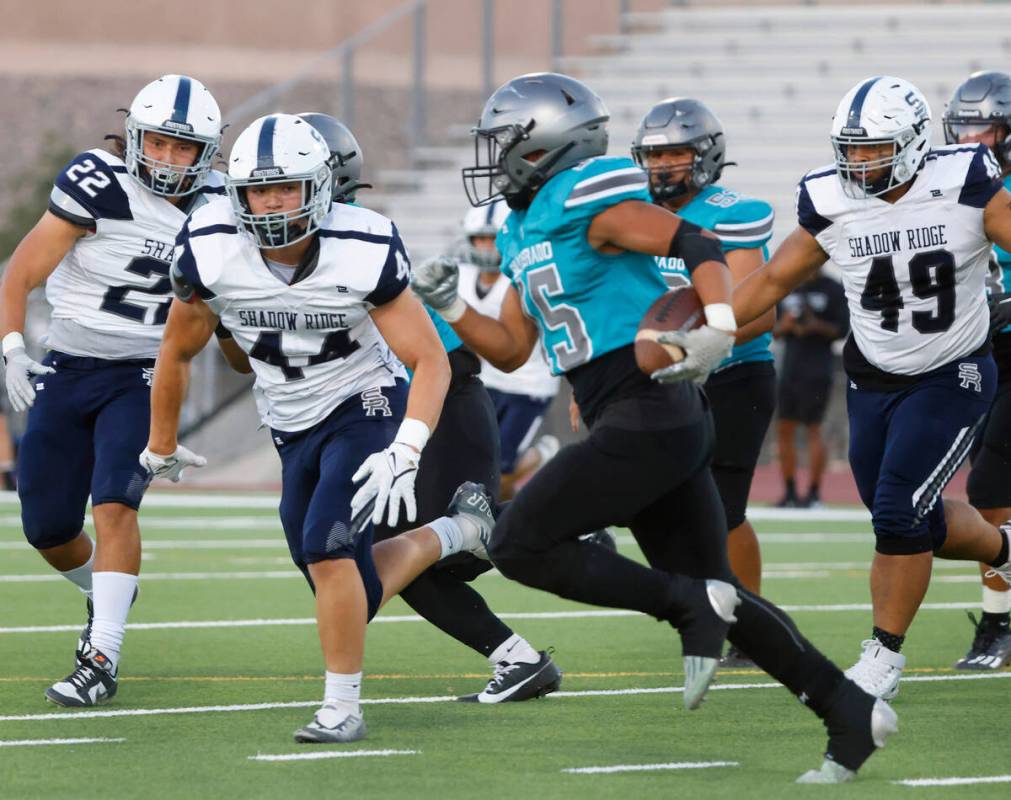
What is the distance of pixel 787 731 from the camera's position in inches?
203

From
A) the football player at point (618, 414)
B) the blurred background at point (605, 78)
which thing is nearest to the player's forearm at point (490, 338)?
the football player at point (618, 414)

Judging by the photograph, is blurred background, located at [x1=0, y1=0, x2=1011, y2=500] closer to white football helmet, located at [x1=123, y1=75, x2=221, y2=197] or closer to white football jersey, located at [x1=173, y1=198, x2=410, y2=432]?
white football helmet, located at [x1=123, y1=75, x2=221, y2=197]

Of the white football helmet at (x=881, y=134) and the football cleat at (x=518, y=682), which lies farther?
the football cleat at (x=518, y=682)

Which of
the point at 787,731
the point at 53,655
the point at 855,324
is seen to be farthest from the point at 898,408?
the point at 53,655

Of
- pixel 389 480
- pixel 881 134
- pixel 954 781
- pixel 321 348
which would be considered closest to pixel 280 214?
pixel 321 348

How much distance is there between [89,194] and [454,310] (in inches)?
64.5

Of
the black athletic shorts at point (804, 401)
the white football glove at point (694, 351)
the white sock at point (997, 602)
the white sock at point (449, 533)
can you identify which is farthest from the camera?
the black athletic shorts at point (804, 401)

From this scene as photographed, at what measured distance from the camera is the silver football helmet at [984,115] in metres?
6.68

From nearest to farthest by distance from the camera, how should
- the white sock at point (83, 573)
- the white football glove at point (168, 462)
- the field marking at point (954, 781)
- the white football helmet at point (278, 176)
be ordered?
1. the field marking at point (954, 781)
2. the white football helmet at point (278, 176)
3. the white football glove at point (168, 462)
4. the white sock at point (83, 573)

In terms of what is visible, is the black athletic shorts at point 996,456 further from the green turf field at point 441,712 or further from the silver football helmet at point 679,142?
the silver football helmet at point 679,142

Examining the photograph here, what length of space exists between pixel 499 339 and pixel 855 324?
1461 millimetres

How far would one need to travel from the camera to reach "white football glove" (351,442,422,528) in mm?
4801

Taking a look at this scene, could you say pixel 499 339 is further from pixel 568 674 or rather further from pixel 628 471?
pixel 568 674


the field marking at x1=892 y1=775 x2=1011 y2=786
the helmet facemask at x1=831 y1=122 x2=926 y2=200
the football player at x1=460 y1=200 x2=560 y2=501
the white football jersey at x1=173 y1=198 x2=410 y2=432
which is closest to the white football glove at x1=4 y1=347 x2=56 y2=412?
the white football jersey at x1=173 y1=198 x2=410 y2=432
